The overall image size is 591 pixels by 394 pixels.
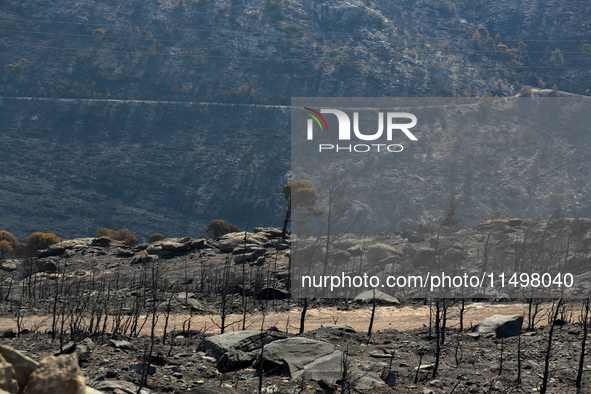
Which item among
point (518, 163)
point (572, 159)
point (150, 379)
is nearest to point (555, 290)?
point (150, 379)

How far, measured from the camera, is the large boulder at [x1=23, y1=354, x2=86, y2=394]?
468 cm

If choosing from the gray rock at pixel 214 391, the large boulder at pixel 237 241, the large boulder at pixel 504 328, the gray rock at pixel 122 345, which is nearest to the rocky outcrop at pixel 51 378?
the gray rock at pixel 214 391

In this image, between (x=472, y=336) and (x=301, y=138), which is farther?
(x=301, y=138)

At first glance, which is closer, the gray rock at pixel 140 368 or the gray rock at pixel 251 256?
the gray rock at pixel 140 368

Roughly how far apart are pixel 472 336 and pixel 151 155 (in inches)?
2702

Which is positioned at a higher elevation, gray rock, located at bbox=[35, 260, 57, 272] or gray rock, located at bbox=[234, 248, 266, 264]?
gray rock, located at bbox=[234, 248, 266, 264]

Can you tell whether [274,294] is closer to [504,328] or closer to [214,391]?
[504,328]

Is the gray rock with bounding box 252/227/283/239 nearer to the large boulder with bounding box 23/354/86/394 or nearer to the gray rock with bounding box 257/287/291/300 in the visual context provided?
the gray rock with bounding box 257/287/291/300

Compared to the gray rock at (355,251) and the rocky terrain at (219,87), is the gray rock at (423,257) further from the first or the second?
the rocky terrain at (219,87)

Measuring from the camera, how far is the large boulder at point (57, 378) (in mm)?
4676

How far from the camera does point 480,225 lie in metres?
42.6

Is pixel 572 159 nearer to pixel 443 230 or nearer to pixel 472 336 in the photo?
pixel 443 230

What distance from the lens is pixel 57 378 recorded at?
468cm

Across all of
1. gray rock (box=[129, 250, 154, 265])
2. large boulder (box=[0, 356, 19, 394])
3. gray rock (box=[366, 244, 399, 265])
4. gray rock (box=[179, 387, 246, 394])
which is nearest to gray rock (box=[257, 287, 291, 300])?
gray rock (box=[366, 244, 399, 265])
